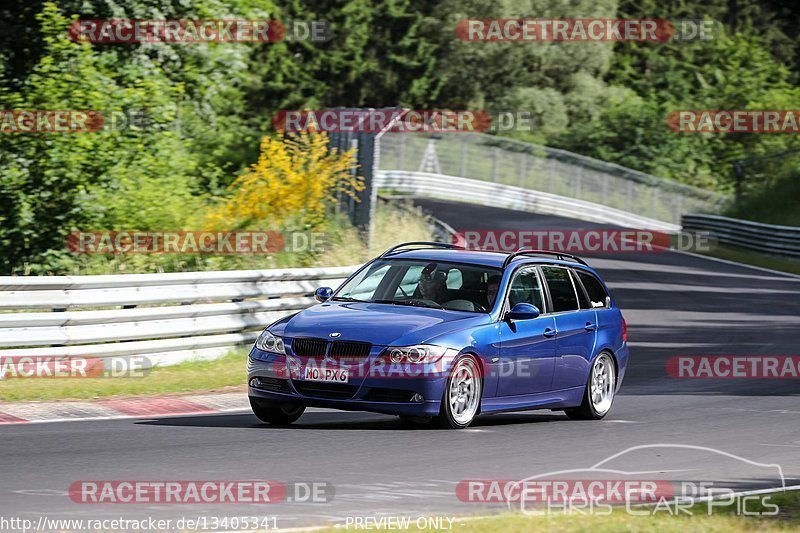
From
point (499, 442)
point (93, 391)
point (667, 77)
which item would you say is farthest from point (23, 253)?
point (667, 77)

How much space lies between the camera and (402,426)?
39.2ft

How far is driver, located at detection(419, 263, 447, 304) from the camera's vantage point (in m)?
12.5

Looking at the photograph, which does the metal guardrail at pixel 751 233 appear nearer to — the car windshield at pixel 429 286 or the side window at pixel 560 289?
the side window at pixel 560 289

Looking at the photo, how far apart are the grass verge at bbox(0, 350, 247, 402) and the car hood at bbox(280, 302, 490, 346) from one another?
2517mm

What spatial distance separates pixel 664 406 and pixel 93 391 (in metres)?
5.99

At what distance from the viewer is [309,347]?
1140cm

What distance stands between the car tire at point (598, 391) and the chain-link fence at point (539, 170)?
4237cm

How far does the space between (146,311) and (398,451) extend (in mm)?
5415

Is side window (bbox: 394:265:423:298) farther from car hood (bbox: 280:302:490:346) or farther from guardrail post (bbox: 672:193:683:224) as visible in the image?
guardrail post (bbox: 672:193:683:224)

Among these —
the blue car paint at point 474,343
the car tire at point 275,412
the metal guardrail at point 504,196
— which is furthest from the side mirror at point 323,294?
the metal guardrail at point 504,196

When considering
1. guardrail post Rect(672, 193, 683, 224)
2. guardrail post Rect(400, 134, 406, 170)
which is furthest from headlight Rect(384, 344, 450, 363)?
guardrail post Rect(672, 193, 683, 224)

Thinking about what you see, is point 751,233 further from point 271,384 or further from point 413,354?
point 271,384

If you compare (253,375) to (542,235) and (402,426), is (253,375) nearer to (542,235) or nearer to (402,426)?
(402,426)

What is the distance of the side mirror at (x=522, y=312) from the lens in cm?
1218
